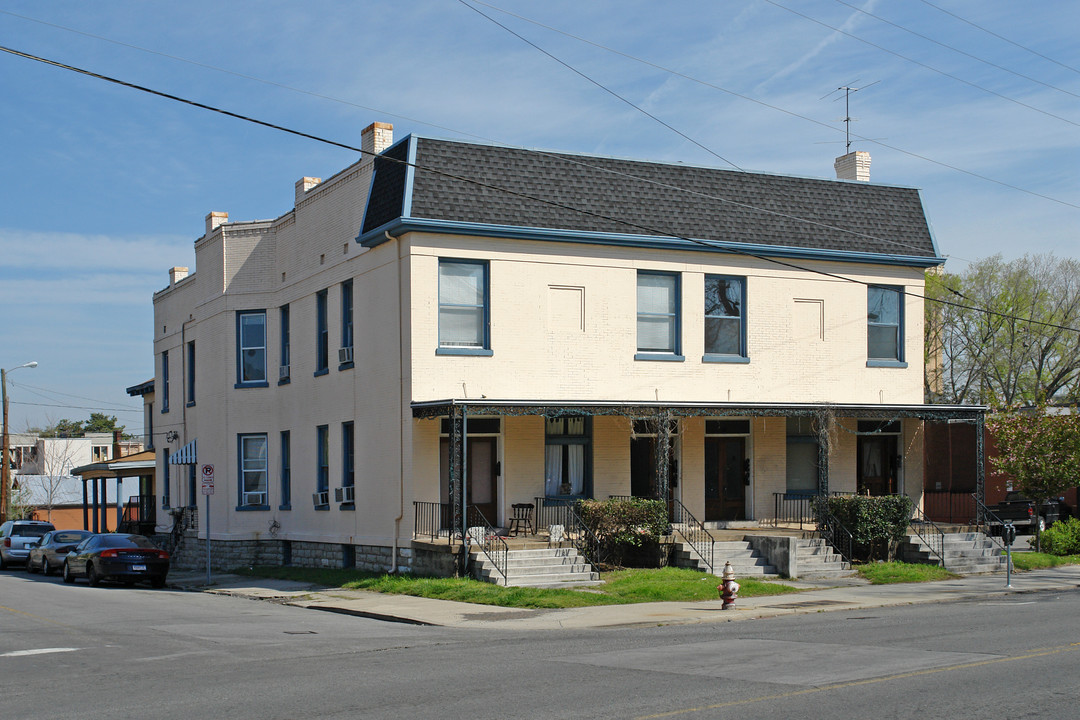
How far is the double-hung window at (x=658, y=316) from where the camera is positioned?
25594 mm

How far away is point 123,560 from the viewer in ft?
87.0

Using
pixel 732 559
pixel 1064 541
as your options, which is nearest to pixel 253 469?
pixel 732 559

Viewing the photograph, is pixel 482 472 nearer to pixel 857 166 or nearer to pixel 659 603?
pixel 659 603

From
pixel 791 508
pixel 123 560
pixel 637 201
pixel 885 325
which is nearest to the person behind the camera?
pixel 637 201

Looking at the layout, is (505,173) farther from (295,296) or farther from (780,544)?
(780,544)

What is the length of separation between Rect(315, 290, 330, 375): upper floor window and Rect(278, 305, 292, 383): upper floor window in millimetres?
2133

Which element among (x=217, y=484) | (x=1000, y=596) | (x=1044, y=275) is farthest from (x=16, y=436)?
(x=1000, y=596)

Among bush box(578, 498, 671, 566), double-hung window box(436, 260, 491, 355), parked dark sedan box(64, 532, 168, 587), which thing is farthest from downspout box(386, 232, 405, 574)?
parked dark sedan box(64, 532, 168, 587)

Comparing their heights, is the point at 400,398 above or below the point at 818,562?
above

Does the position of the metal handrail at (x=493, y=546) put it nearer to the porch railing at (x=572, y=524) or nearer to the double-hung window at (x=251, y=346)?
the porch railing at (x=572, y=524)

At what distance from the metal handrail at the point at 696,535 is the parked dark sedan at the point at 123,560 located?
12.3 m

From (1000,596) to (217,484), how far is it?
66.3ft

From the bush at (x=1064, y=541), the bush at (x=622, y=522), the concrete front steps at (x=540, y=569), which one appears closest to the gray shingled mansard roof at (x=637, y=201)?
the bush at (x=622, y=522)

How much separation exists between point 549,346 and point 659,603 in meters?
7.14
